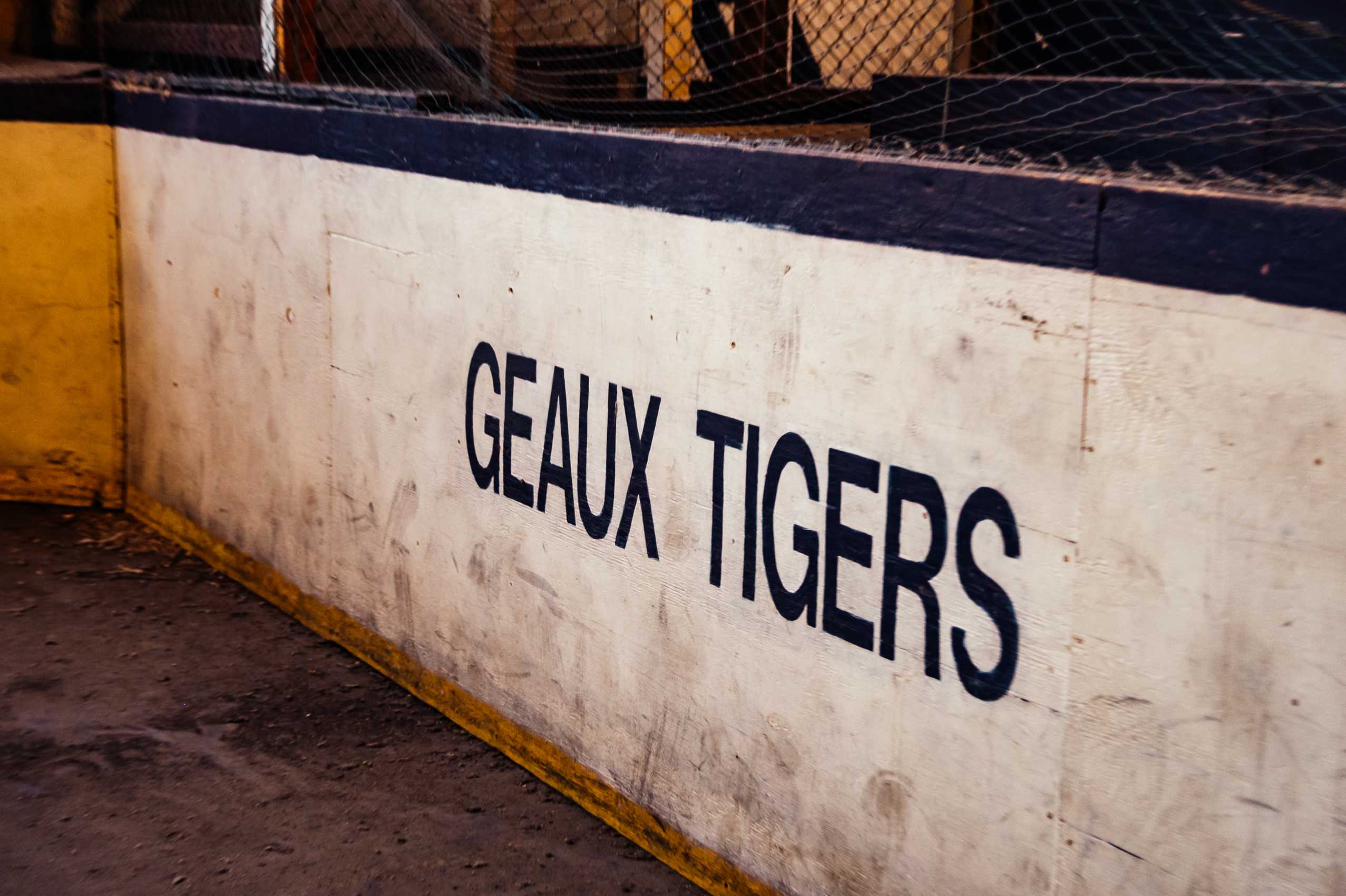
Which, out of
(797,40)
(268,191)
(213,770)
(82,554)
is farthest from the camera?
(797,40)

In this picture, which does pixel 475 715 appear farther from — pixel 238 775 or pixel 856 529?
pixel 856 529

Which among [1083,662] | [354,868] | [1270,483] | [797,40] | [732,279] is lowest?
[354,868]

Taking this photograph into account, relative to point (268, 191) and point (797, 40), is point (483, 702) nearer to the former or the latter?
point (268, 191)

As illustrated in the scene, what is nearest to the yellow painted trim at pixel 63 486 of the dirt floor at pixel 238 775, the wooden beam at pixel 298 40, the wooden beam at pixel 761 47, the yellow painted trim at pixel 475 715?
the yellow painted trim at pixel 475 715

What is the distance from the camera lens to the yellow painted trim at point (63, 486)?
5496 millimetres

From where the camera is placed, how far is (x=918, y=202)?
2336 millimetres

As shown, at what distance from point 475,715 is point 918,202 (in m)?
2.08

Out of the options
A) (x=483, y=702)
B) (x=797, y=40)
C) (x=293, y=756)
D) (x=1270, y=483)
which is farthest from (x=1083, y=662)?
(x=797, y=40)

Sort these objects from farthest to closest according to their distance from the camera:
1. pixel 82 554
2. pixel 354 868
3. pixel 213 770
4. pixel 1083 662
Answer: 1. pixel 82 554
2. pixel 213 770
3. pixel 354 868
4. pixel 1083 662

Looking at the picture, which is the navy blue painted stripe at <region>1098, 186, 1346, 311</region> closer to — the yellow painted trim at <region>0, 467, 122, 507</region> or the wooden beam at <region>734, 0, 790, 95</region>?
the wooden beam at <region>734, 0, 790, 95</region>

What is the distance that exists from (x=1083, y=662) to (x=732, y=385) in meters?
0.97

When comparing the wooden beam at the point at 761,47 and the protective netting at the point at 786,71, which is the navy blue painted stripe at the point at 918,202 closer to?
the protective netting at the point at 786,71

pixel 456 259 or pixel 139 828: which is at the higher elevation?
pixel 456 259

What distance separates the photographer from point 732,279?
271 centimetres
